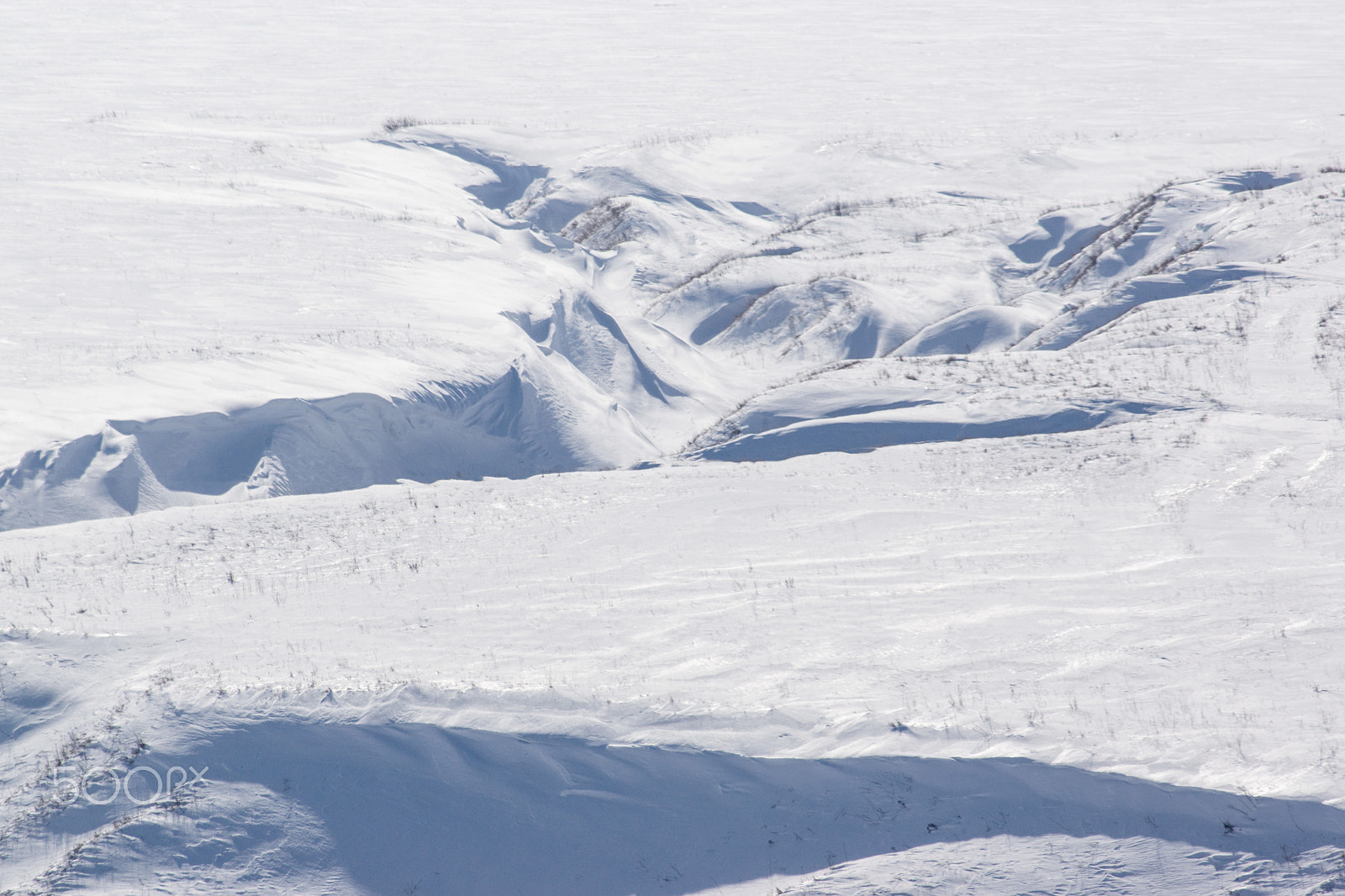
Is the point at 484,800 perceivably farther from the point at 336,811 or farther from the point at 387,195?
the point at 387,195

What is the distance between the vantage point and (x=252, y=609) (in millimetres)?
10109

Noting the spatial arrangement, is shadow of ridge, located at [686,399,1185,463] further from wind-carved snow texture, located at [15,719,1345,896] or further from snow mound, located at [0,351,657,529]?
wind-carved snow texture, located at [15,719,1345,896]

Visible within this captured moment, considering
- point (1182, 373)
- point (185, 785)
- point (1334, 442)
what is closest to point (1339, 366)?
point (1182, 373)

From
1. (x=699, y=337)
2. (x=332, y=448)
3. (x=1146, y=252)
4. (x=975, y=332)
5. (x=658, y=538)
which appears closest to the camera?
(x=658, y=538)

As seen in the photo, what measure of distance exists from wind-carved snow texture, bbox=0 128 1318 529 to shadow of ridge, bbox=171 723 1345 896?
7804mm

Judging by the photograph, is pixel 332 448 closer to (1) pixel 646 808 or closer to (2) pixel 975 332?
(1) pixel 646 808

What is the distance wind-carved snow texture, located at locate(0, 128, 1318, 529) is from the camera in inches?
596

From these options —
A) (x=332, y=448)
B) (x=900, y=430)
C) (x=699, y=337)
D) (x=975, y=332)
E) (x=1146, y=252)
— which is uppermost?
(x=1146, y=252)

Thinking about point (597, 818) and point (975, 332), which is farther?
point (975, 332)

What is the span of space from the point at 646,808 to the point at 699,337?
22300 millimetres

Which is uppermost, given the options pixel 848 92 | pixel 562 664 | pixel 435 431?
pixel 848 92

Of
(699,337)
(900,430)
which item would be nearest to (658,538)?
(900,430)

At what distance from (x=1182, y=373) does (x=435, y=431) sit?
13.0 meters

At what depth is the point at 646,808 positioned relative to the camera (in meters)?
7.22
